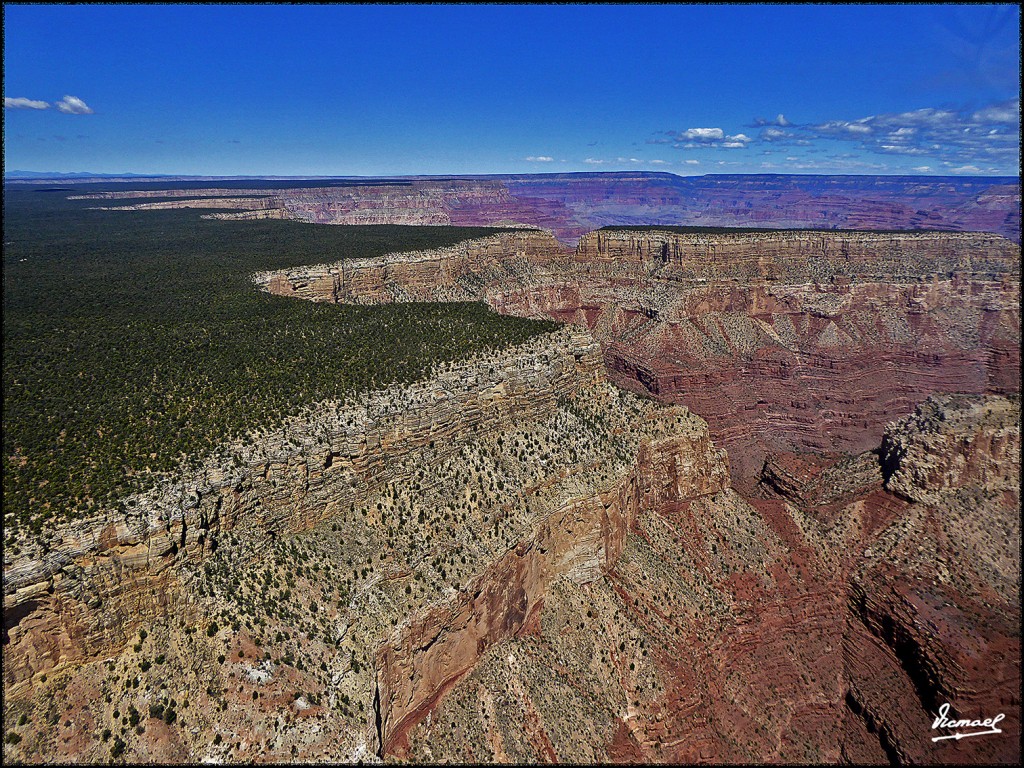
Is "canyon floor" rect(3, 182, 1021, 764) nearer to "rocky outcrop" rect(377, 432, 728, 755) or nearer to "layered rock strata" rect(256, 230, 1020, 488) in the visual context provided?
"rocky outcrop" rect(377, 432, 728, 755)

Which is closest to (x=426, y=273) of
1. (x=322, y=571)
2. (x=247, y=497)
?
(x=247, y=497)

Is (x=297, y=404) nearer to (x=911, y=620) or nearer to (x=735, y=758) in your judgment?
(x=735, y=758)

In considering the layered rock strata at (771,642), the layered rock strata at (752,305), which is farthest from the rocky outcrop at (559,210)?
the layered rock strata at (771,642)

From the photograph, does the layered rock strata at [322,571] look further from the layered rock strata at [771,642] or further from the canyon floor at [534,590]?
the layered rock strata at [771,642]

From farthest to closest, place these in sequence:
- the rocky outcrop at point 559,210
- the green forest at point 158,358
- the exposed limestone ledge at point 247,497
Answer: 1. the rocky outcrop at point 559,210
2. the green forest at point 158,358
3. the exposed limestone ledge at point 247,497

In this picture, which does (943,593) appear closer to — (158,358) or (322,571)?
(322,571)

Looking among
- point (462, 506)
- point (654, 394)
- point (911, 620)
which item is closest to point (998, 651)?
point (911, 620)
